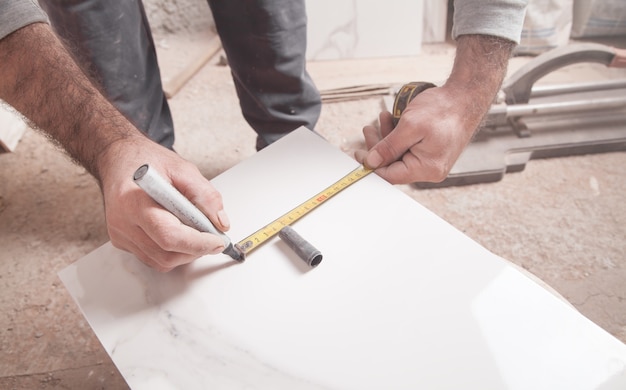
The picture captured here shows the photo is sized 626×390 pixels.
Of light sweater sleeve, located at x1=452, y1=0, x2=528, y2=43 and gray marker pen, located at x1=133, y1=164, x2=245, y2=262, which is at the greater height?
light sweater sleeve, located at x1=452, y1=0, x2=528, y2=43

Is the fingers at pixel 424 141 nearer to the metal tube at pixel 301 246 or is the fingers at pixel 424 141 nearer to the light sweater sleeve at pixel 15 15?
the metal tube at pixel 301 246

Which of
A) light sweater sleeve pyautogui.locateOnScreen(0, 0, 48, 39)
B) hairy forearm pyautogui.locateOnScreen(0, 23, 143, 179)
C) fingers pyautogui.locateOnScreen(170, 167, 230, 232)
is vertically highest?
light sweater sleeve pyautogui.locateOnScreen(0, 0, 48, 39)

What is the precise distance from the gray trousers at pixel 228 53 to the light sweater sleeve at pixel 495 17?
0.60 metres

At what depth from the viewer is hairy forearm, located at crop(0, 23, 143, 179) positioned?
893 millimetres

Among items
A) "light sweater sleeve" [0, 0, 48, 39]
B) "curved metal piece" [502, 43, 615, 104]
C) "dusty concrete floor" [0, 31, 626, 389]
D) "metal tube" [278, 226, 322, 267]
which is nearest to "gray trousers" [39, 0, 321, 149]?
"light sweater sleeve" [0, 0, 48, 39]

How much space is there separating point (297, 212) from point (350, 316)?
0.27 meters

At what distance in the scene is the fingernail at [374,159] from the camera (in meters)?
1.00

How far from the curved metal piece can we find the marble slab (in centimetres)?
104

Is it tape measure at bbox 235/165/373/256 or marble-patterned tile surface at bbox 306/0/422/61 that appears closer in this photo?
tape measure at bbox 235/165/373/256

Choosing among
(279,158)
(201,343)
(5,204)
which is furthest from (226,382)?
(5,204)

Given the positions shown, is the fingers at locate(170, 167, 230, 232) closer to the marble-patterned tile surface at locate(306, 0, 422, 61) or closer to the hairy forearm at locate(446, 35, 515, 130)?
the hairy forearm at locate(446, 35, 515, 130)

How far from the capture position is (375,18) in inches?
89.4

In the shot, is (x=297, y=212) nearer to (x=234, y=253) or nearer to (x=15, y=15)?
(x=234, y=253)

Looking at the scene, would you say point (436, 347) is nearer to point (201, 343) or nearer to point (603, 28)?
point (201, 343)
